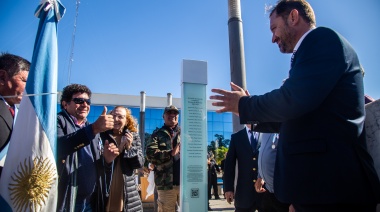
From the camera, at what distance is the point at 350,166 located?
1577mm

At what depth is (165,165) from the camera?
15.4ft

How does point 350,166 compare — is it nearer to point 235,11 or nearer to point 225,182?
point 225,182

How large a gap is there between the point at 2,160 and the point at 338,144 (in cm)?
259

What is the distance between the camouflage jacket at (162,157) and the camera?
4.62m

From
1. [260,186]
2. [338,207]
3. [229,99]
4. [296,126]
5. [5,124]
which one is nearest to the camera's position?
[338,207]

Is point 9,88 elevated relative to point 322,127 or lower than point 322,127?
elevated

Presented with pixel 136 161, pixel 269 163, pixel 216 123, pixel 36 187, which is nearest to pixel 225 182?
pixel 269 163

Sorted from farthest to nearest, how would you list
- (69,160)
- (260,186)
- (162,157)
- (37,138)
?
1. (162,157)
2. (260,186)
3. (69,160)
4. (37,138)

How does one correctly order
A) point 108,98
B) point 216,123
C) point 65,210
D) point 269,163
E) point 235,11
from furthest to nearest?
point 216,123
point 108,98
point 235,11
point 269,163
point 65,210

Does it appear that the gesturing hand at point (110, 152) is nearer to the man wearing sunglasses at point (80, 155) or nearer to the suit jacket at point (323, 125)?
the man wearing sunglasses at point (80, 155)

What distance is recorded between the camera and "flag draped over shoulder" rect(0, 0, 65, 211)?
7.63 feet

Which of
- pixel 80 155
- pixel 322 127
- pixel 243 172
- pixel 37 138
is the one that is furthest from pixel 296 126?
pixel 243 172

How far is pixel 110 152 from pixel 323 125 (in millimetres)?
Answer: 2602

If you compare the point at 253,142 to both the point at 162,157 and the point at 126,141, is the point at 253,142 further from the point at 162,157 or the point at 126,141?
the point at 126,141
